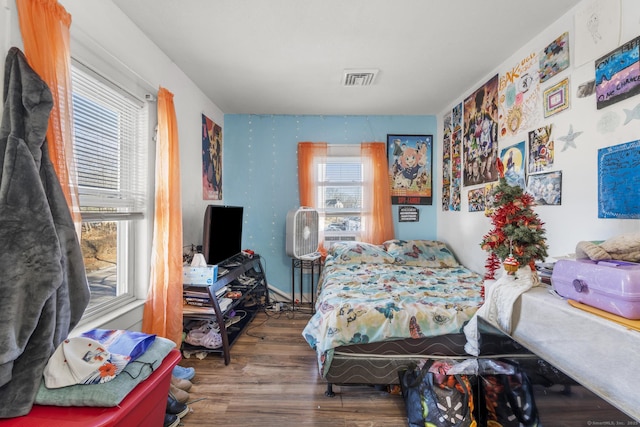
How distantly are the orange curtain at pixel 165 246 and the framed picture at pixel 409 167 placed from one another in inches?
99.9

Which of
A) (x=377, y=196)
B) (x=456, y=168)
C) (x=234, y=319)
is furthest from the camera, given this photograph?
(x=377, y=196)

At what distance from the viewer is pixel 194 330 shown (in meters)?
2.32

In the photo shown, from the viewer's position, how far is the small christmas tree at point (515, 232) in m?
1.28

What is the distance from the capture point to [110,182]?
173cm

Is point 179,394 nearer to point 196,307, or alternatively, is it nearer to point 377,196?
point 196,307

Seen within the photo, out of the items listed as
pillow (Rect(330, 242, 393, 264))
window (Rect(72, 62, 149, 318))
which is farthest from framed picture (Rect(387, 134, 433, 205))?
window (Rect(72, 62, 149, 318))

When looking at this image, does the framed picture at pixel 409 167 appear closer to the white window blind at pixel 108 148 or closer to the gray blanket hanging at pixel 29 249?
the white window blind at pixel 108 148

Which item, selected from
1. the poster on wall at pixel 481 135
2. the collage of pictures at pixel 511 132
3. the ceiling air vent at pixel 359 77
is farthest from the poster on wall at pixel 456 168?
the ceiling air vent at pixel 359 77

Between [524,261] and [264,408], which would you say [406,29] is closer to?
[524,261]

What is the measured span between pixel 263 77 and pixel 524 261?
2457 mm

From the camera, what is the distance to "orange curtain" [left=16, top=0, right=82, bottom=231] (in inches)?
45.8

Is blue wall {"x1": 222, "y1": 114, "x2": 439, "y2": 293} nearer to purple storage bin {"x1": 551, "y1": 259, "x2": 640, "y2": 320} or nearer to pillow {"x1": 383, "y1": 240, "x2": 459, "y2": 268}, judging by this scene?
pillow {"x1": 383, "y1": 240, "x2": 459, "y2": 268}

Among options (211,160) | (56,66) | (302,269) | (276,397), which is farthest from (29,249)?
(302,269)

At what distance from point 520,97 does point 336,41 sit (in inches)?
58.6
